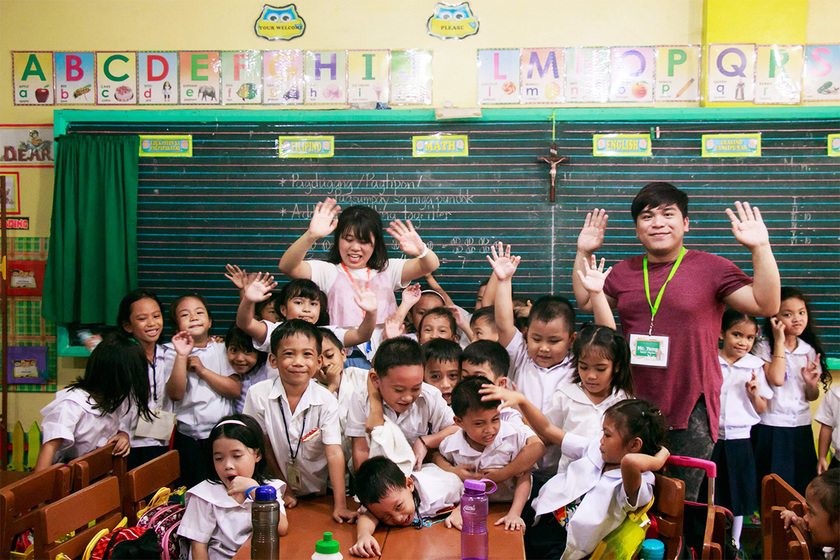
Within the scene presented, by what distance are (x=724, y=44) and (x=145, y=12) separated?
141 inches

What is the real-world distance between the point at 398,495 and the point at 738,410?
2.09 meters

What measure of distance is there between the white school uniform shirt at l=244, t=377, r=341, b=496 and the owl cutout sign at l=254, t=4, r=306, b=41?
8.22ft

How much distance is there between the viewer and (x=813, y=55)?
3.88 m

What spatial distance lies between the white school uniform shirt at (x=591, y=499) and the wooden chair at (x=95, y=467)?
5.12 feet

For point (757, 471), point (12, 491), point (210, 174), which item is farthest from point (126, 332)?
point (757, 471)

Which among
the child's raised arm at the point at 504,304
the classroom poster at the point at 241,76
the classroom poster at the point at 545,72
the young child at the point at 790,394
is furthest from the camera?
the classroom poster at the point at 241,76

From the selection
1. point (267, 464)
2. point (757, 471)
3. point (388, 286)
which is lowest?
point (757, 471)

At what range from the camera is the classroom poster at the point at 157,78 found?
409 centimetres

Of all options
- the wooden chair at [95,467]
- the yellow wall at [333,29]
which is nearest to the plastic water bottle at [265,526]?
the wooden chair at [95,467]

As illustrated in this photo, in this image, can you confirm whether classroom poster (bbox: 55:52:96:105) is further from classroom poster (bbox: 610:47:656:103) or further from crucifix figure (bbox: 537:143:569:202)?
classroom poster (bbox: 610:47:656:103)

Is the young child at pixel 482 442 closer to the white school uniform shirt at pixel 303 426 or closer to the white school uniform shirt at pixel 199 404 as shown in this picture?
the white school uniform shirt at pixel 303 426

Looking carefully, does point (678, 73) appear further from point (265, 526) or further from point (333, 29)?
point (265, 526)

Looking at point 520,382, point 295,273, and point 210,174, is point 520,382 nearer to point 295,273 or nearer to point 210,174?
point 295,273

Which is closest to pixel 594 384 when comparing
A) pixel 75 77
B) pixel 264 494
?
pixel 264 494
